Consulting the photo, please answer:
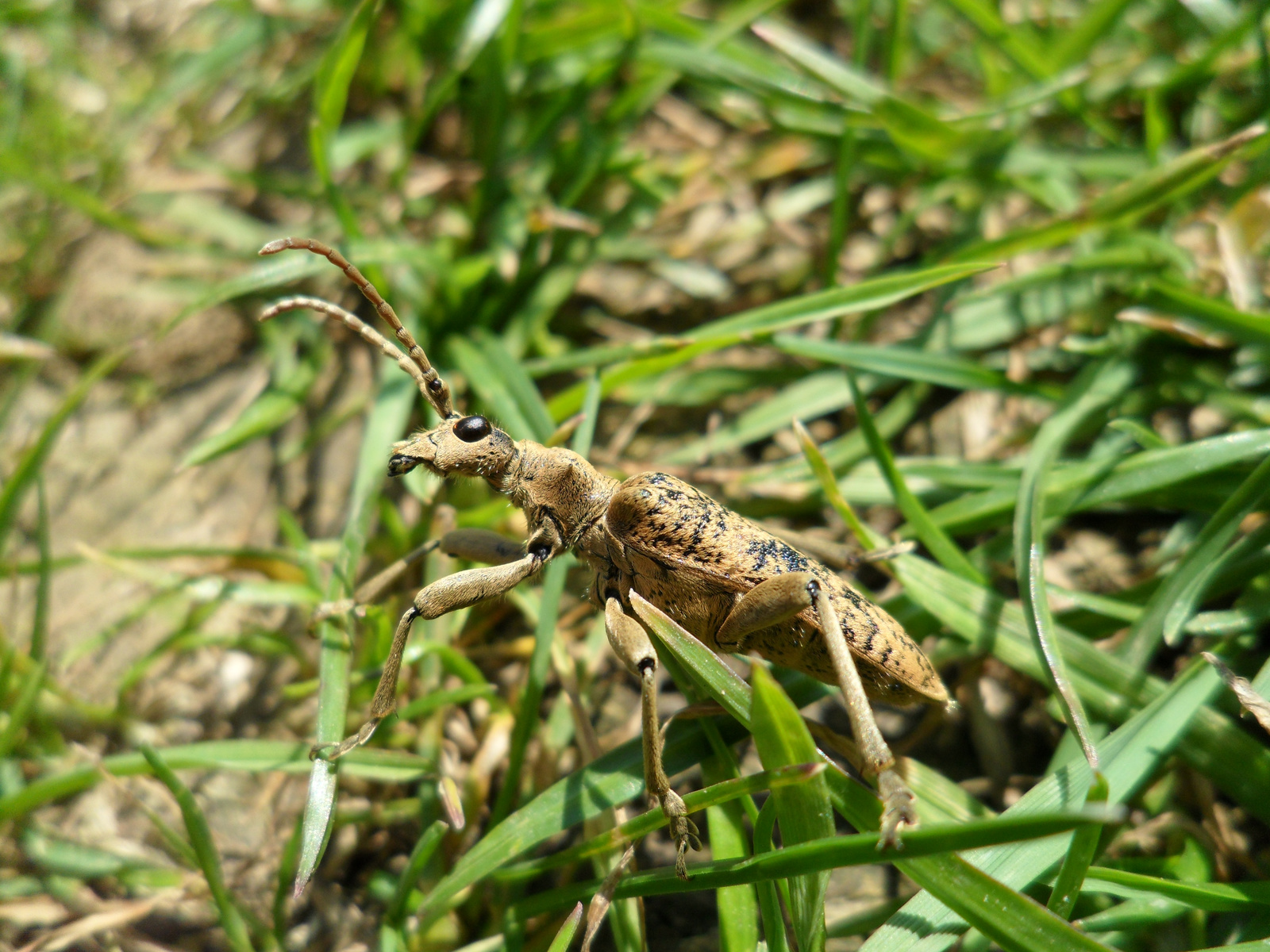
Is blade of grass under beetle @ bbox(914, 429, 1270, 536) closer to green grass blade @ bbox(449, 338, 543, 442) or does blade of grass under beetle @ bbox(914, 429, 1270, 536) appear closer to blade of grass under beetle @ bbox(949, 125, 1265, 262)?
blade of grass under beetle @ bbox(949, 125, 1265, 262)

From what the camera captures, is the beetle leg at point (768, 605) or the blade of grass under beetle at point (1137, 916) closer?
the blade of grass under beetle at point (1137, 916)

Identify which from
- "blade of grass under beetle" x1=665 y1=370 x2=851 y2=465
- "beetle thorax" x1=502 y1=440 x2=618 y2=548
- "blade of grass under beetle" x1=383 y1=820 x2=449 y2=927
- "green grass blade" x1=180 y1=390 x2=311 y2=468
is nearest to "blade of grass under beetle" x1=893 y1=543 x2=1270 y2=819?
"blade of grass under beetle" x1=665 y1=370 x2=851 y2=465

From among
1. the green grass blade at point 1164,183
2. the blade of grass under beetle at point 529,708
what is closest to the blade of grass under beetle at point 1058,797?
the blade of grass under beetle at point 529,708

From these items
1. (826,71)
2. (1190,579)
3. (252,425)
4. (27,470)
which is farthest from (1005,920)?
(27,470)

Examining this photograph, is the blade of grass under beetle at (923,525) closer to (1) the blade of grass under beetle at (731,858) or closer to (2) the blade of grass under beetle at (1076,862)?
(2) the blade of grass under beetle at (1076,862)

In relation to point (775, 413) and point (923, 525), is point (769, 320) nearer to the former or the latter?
point (775, 413)

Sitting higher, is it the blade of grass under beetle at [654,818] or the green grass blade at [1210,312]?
the green grass blade at [1210,312]
